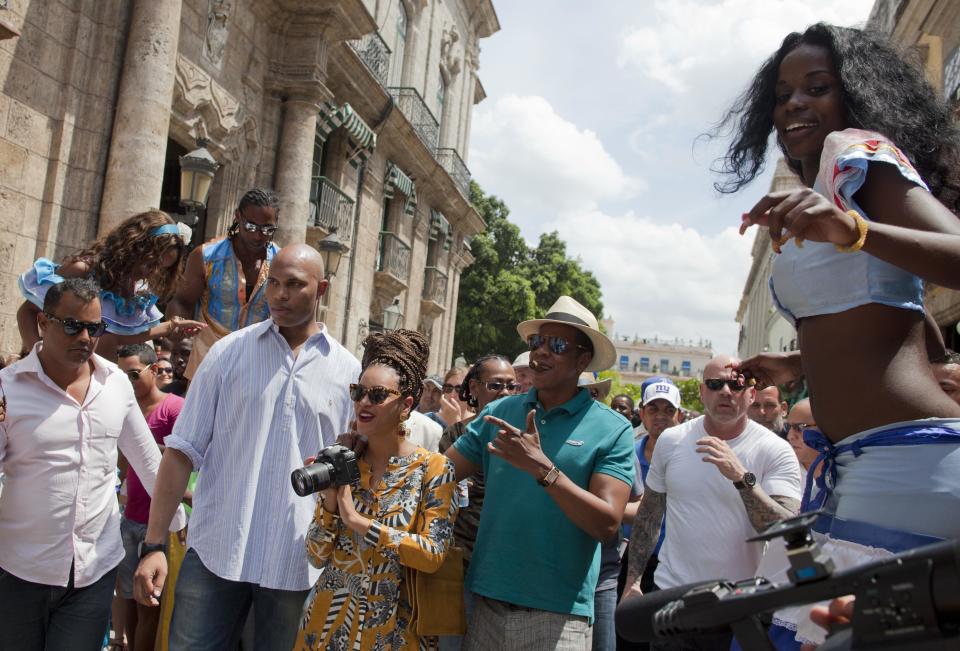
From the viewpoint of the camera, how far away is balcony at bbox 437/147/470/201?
24.5m

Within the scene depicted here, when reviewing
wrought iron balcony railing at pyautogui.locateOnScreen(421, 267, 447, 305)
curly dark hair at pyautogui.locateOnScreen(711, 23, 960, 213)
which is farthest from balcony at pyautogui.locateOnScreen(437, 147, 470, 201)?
curly dark hair at pyautogui.locateOnScreen(711, 23, 960, 213)

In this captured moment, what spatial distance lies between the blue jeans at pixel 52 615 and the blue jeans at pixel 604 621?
99.0 inches

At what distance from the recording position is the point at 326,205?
15734mm

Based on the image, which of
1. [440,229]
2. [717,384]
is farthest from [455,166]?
[717,384]

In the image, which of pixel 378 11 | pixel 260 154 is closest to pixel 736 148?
pixel 260 154

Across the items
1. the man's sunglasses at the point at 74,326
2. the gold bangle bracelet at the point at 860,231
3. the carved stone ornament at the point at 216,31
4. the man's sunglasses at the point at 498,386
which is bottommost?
the man's sunglasses at the point at 498,386

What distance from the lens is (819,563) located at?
1142mm

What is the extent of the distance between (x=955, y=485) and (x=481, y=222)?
26955 mm

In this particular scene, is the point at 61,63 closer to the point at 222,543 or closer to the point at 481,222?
the point at 222,543

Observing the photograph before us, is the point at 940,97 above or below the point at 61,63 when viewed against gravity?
below

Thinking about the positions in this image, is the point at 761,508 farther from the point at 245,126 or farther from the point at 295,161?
the point at 295,161

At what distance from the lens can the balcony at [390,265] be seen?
19.8m

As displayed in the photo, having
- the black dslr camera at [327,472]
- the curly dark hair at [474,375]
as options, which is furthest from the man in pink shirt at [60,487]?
the curly dark hair at [474,375]

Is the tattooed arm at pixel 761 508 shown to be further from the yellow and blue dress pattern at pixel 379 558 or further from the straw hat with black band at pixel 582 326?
the yellow and blue dress pattern at pixel 379 558
